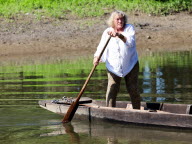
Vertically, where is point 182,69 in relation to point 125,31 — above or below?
below

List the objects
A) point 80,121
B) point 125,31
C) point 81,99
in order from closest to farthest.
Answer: point 125,31 < point 80,121 < point 81,99

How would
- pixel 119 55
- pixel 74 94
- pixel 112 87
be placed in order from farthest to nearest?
pixel 74 94, pixel 112 87, pixel 119 55

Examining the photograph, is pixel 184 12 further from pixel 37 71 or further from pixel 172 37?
pixel 37 71

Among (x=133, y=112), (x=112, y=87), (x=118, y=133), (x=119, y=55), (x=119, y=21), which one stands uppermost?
(x=119, y=21)

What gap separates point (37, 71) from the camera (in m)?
18.8

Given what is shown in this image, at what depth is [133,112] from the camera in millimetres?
10508

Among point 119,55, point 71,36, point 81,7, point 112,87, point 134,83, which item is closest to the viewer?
point 119,55

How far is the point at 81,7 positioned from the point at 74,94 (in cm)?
1301

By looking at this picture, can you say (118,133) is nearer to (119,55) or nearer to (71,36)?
(119,55)

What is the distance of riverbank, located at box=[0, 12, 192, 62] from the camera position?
23164mm

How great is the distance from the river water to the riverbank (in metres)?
1.80

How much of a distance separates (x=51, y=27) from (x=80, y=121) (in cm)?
1397

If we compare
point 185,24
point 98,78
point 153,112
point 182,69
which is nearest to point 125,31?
point 153,112

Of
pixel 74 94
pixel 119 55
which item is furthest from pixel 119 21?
pixel 74 94
